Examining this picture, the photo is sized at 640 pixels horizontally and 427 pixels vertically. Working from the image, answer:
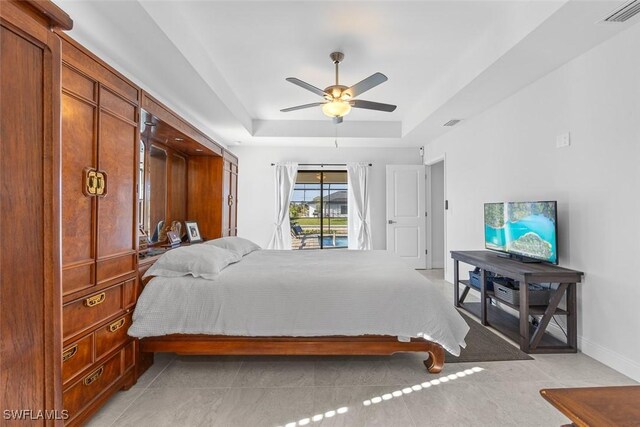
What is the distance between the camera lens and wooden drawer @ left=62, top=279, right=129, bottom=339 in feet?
4.94

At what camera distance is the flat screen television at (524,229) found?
255 centimetres

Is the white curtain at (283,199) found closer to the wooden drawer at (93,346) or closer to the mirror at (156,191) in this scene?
the mirror at (156,191)

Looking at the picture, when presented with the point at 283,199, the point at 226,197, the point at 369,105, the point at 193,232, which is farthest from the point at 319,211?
the point at 369,105

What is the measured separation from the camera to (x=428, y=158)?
221 inches

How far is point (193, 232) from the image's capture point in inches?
143

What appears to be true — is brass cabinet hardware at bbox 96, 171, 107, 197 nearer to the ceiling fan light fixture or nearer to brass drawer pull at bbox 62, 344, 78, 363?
brass drawer pull at bbox 62, 344, 78, 363

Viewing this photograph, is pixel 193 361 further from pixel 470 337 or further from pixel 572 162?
pixel 572 162

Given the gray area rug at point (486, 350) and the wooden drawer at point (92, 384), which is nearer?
the wooden drawer at point (92, 384)

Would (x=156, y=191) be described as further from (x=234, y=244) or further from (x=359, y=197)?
(x=359, y=197)

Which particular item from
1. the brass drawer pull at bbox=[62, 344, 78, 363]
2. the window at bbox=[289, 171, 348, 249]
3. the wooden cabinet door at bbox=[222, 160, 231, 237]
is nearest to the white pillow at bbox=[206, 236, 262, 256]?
the wooden cabinet door at bbox=[222, 160, 231, 237]

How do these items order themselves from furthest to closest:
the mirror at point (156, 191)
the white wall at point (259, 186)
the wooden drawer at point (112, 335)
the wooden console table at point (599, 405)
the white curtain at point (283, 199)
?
the white wall at point (259, 186)
the white curtain at point (283, 199)
the mirror at point (156, 191)
the wooden drawer at point (112, 335)
the wooden console table at point (599, 405)

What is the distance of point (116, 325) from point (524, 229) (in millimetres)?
3428

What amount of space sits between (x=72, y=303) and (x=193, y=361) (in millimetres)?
1109

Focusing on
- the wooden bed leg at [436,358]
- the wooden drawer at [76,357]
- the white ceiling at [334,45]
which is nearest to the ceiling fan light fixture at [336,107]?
the white ceiling at [334,45]
